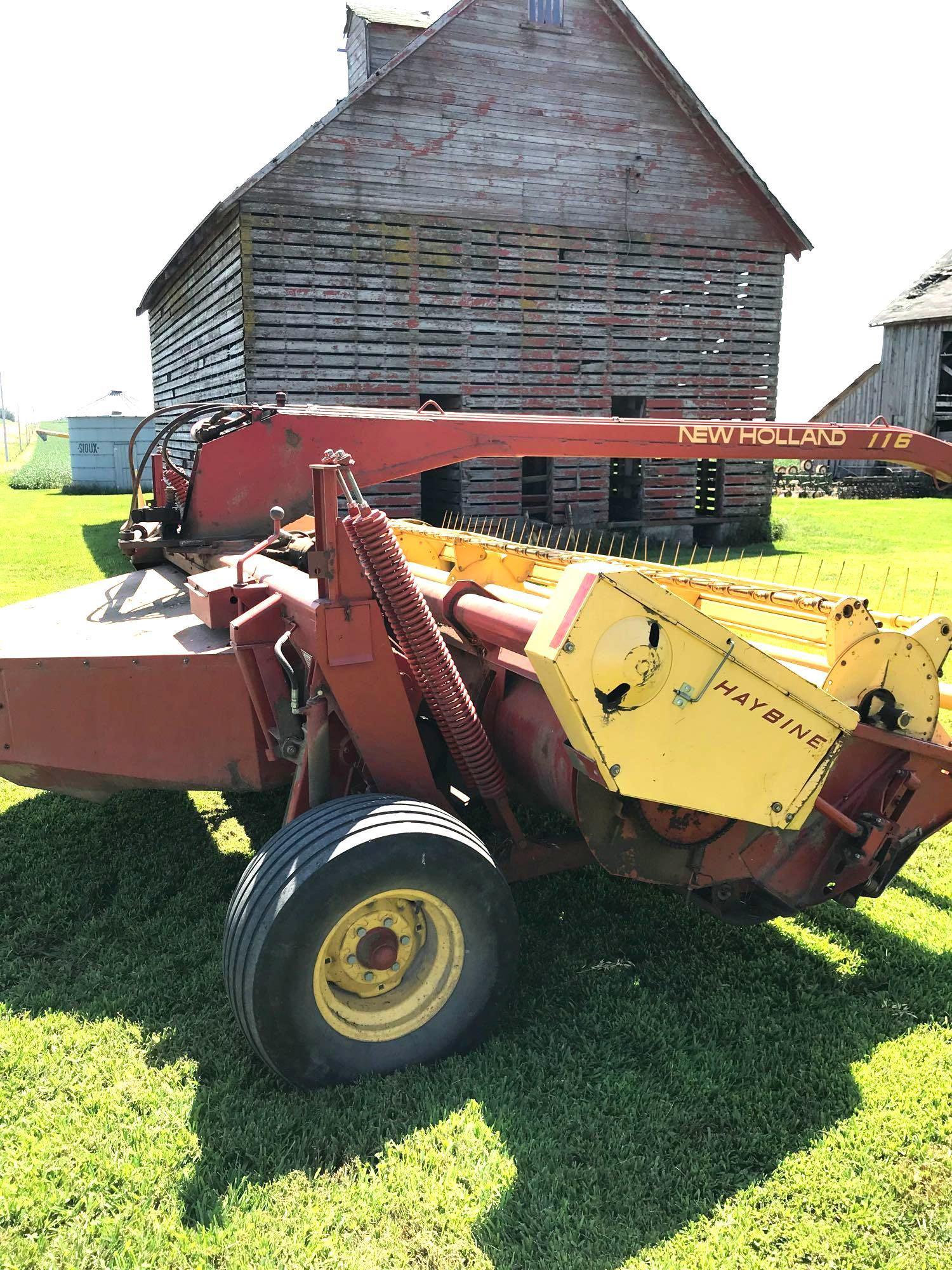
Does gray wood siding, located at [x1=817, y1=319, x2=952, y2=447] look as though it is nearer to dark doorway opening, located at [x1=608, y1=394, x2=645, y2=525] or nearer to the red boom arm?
dark doorway opening, located at [x1=608, y1=394, x2=645, y2=525]

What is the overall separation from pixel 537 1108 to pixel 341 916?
0.84 metres

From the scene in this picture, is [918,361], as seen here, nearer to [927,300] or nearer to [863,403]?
[927,300]

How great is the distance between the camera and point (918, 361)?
3195cm

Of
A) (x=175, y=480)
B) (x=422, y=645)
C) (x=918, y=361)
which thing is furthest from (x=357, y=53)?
(x=918, y=361)

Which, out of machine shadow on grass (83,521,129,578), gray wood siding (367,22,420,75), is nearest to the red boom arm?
machine shadow on grass (83,521,129,578)

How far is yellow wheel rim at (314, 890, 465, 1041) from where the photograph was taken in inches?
123

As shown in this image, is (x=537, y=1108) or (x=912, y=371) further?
(x=912, y=371)

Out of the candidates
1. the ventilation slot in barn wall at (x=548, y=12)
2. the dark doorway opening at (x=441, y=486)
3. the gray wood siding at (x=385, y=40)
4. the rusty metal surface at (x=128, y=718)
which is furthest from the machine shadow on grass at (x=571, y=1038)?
the gray wood siding at (x=385, y=40)

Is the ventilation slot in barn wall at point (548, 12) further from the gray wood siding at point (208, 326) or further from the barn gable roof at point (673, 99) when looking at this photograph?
the gray wood siding at point (208, 326)

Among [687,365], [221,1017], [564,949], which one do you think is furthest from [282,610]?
[687,365]

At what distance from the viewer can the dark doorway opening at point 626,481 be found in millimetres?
15875

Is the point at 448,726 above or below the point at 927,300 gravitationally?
below

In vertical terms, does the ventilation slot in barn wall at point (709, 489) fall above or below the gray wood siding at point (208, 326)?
below

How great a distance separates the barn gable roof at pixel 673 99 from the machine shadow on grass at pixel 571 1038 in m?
10.4
